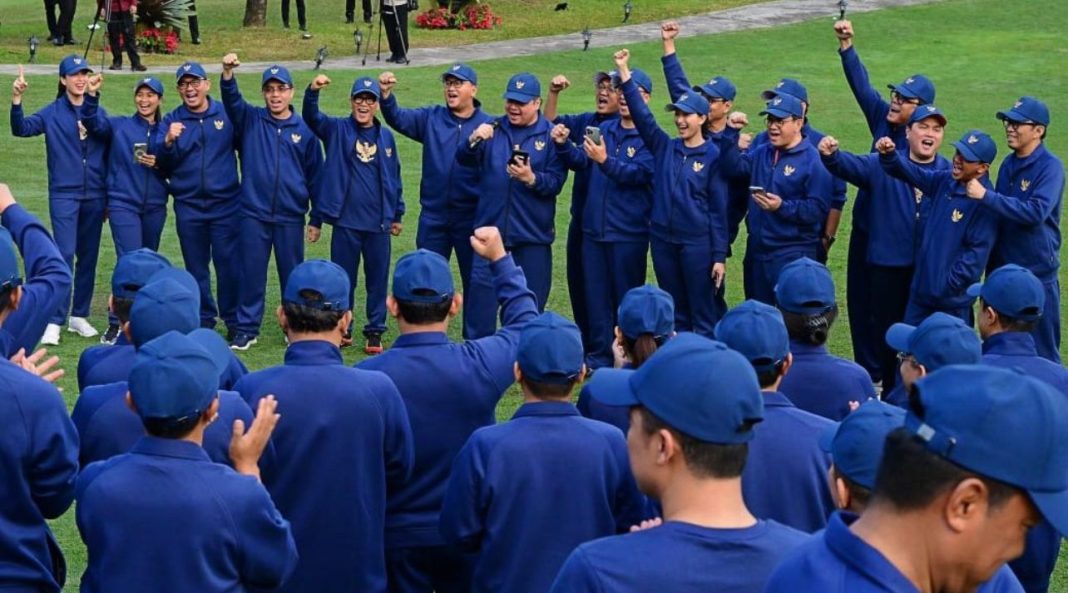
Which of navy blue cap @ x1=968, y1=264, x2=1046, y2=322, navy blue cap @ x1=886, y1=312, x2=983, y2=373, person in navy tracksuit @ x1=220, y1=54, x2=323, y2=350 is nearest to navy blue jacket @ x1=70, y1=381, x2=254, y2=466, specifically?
navy blue cap @ x1=886, y1=312, x2=983, y2=373

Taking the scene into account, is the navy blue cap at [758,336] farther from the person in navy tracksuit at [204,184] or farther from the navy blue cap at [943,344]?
the person in navy tracksuit at [204,184]

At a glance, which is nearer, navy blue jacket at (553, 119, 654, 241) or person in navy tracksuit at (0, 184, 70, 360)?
person in navy tracksuit at (0, 184, 70, 360)

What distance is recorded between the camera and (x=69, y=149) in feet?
39.2

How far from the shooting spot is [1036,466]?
2.80 m

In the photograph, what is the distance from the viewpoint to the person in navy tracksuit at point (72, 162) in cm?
1192

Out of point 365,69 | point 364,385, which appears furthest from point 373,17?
point 364,385

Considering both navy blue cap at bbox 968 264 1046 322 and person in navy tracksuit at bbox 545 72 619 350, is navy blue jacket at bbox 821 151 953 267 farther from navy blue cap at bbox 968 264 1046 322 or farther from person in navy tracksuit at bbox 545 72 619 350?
navy blue cap at bbox 968 264 1046 322

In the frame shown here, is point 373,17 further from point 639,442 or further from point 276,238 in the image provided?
point 639,442

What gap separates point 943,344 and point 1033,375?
37cm

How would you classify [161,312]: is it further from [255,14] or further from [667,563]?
[255,14]

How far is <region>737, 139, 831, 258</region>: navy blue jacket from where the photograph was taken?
10641mm

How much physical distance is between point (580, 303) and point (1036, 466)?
9.21 m

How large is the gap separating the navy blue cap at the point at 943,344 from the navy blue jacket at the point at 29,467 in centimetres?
301

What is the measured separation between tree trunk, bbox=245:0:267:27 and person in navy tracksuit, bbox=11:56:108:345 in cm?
1528
